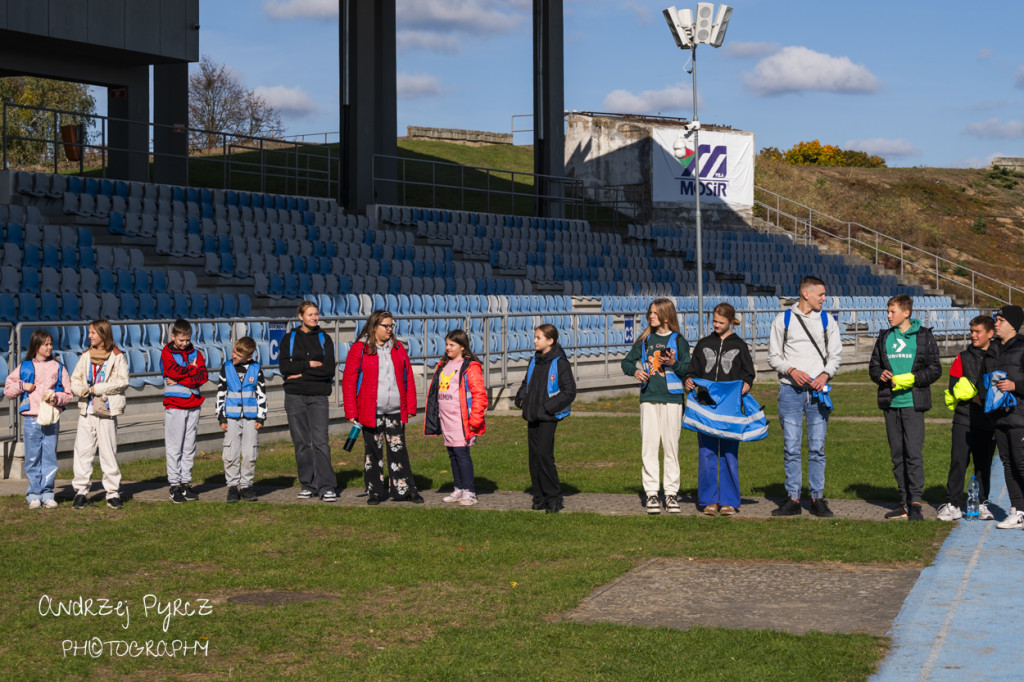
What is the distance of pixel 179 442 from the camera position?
10.8 m

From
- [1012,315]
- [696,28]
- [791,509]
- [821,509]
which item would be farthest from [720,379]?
[696,28]

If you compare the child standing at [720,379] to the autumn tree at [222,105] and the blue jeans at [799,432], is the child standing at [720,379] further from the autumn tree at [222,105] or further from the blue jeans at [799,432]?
the autumn tree at [222,105]

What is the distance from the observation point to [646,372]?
1020cm

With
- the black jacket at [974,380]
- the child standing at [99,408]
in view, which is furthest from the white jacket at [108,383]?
the black jacket at [974,380]

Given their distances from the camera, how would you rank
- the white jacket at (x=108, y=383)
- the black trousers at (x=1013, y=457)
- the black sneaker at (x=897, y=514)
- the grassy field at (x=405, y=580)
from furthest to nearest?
1. the white jacket at (x=108, y=383)
2. the black sneaker at (x=897, y=514)
3. the black trousers at (x=1013, y=457)
4. the grassy field at (x=405, y=580)

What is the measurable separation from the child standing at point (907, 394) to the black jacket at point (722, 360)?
1084 millimetres

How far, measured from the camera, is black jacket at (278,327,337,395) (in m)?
11.1

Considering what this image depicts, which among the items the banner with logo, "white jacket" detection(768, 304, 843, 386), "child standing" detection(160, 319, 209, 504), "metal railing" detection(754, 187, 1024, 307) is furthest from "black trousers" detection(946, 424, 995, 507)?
"metal railing" detection(754, 187, 1024, 307)

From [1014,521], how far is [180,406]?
7.47m

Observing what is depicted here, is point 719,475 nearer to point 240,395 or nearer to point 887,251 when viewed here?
point 240,395

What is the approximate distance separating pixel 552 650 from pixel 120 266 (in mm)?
15088

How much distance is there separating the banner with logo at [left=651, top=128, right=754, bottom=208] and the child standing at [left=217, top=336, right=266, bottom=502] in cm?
3312

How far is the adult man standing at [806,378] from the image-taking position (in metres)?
9.83

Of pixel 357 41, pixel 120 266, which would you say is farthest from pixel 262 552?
pixel 357 41
